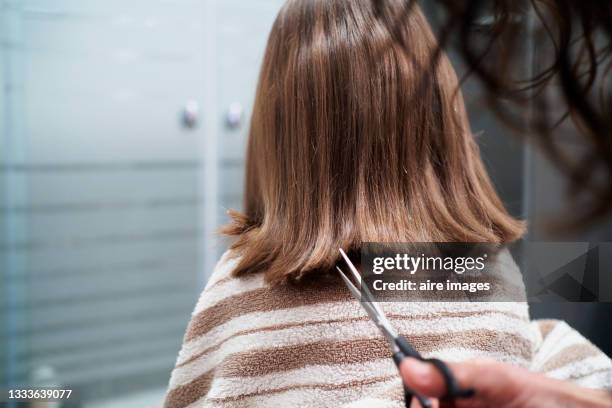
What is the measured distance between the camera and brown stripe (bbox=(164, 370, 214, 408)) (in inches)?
21.2

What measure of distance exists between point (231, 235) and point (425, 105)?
25 cm

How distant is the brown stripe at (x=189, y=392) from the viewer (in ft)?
1.77

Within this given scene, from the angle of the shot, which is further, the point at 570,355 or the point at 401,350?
the point at 570,355

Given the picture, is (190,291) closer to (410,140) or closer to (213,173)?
(213,173)

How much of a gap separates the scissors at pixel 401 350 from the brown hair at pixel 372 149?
0.03 m

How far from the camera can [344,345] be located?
464mm

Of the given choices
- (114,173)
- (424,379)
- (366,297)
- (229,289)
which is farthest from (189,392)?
(114,173)

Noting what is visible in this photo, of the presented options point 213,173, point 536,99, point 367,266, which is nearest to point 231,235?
point 367,266

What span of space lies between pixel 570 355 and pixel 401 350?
0.27 m

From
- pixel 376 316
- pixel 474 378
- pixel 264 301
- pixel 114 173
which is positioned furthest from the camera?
pixel 114 173

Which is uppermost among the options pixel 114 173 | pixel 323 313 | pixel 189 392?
pixel 114 173

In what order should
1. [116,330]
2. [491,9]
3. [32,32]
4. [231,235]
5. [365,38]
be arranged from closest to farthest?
[491,9] < [365,38] < [231,235] < [32,32] < [116,330]

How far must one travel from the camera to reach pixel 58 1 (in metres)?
0.97

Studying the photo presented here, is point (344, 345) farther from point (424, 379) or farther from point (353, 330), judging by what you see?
point (424, 379)
